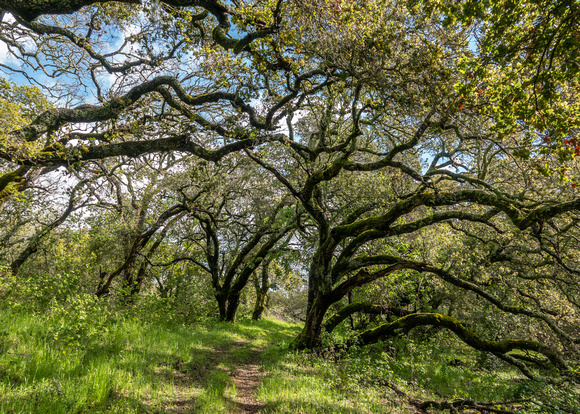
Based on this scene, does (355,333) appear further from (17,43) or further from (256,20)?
(17,43)

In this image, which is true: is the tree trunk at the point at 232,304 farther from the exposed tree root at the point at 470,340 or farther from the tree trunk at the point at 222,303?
the exposed tree root at the point at 470,340

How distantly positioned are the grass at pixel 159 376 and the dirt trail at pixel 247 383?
5.6 inches

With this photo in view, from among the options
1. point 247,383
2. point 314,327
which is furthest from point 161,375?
point 314,327

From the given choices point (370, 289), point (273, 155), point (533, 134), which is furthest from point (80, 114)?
point (533, 134)

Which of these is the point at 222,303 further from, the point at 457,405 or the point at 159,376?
the point at 457,405

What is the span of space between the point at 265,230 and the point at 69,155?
Result: 9410mm

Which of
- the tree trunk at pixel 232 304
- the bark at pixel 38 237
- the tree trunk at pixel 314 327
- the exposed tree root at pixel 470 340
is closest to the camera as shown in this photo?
the exposed tree root at pixel 470 340

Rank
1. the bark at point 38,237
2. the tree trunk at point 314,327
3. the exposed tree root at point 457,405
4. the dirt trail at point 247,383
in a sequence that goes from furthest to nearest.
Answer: the bark at point 38,237 → the tree trunk at point 314,327 → the exposed tree root at point 457,405 → the dirt trail at point 247,383

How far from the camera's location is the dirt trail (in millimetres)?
5516

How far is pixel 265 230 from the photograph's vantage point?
582 inches

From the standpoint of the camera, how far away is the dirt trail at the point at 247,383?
5.52 meters

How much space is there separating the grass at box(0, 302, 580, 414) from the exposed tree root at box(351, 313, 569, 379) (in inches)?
22.0

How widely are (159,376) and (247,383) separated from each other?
2.16 meters

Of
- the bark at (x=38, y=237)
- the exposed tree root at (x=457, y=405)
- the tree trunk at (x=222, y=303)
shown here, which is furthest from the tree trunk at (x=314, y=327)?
the bark at (x=38, y=237)
